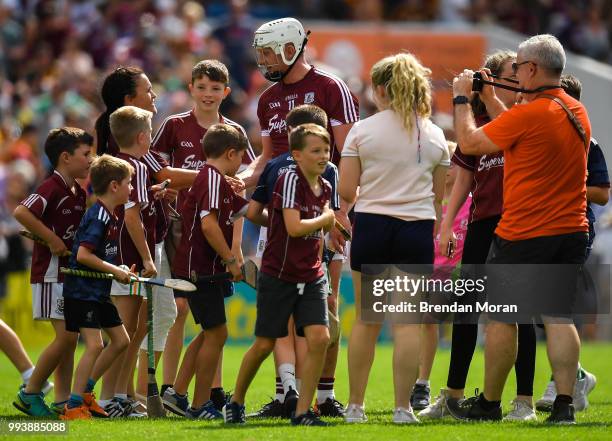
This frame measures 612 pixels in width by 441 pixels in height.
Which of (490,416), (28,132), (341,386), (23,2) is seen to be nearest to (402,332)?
(490,416)

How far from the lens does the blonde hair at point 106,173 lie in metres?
9.01

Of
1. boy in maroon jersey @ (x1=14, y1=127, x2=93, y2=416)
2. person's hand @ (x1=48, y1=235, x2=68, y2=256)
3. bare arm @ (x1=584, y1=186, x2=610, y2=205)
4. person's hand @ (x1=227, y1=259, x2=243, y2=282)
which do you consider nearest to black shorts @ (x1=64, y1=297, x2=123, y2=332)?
boy in maroon jersey @ (x1=14, y1=127, x2=93, y2=416)

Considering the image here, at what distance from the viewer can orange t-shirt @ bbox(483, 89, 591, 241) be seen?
8281mm

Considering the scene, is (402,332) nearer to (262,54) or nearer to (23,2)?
(262,54)

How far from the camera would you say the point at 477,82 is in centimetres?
865

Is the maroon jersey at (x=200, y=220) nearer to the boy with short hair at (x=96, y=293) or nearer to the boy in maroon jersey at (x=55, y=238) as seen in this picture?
the boy with short hair at (x=96, y=293)

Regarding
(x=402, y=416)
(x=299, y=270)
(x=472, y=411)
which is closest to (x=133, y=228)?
(x=299, y=270)

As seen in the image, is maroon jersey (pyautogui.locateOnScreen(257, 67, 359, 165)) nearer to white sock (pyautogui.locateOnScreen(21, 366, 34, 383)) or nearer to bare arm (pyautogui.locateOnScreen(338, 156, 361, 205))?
bare arm (pyautogui.locateOnScreen(338, 156, 361, 205))

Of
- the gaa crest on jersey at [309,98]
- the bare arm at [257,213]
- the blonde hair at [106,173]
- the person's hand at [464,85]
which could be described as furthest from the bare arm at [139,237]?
the person's hand at [464,85]

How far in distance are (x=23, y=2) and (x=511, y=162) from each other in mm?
15720

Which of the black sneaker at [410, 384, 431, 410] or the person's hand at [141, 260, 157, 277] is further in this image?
the black sneaker at [410, 384, 431, 410]

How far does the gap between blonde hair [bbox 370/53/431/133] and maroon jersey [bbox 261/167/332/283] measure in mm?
761

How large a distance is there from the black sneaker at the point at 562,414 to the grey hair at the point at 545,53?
212 cm

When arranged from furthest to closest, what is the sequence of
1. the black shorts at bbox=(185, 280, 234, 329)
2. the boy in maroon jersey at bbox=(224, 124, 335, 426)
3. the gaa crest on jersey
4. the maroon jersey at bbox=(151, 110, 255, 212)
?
the maroon jersey at bbox=(151, 110, 255, 212) → the gaa crest on jersey → the black shorts at bbox=(185, 280, 234, 329) → the boy in maroon jersey at bbox=(224, 124, 335, 426)
